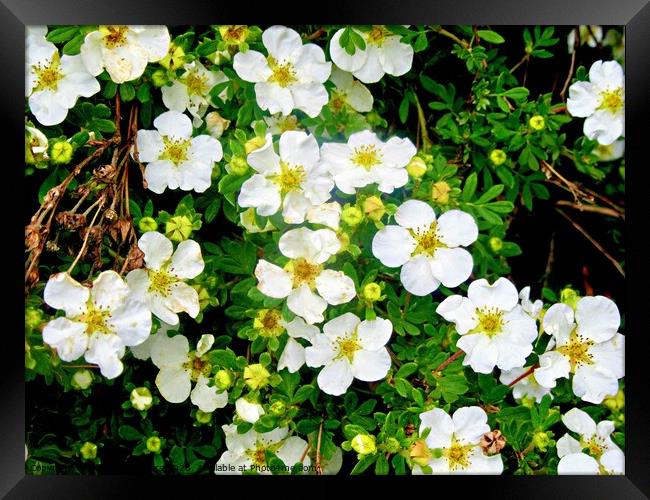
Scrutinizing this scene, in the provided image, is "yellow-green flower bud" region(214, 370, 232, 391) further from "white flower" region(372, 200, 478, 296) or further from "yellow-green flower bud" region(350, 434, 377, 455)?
"white flower" region(372, 200, 478, 296)

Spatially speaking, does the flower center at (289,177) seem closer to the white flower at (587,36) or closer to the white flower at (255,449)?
the white flower at (255,449)

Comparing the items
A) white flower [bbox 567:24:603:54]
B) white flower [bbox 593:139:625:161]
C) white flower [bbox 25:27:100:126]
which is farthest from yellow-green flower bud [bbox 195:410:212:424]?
white flower [bbox 567:24:603:54]

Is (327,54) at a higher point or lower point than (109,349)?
higher

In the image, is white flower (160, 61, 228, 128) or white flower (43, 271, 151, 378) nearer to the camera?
white flower (43, 271, 151, 378)

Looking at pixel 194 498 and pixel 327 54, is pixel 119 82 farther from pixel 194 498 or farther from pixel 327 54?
pixel 194 498

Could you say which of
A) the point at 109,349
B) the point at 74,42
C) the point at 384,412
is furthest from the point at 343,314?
the point at 74,42

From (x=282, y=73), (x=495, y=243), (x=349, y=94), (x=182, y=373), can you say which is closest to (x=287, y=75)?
(x=282, y=73)
